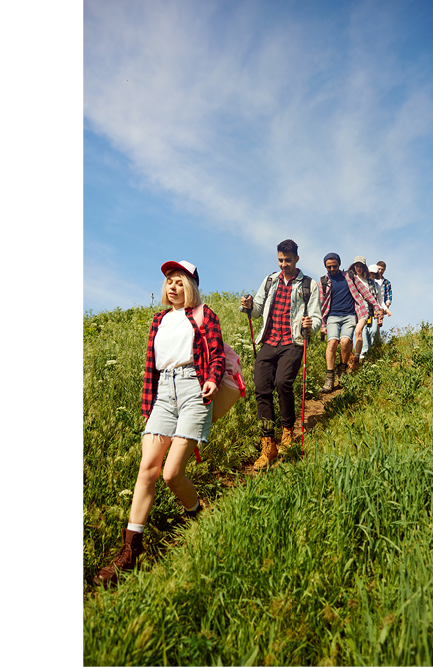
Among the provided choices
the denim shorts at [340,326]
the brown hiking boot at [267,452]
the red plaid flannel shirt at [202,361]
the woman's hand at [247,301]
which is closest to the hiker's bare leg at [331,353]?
the denim shorts at [340,326]

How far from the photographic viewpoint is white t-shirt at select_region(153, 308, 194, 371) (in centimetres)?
323

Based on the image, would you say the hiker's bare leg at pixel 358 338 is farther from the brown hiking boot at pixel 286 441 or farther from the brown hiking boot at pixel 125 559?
the brown hiking boot at pixel 125 559

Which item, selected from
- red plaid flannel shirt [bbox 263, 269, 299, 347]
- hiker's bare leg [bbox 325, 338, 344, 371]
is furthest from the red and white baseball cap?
hiker's bare leg [bbox 325, 338, 344, 371]

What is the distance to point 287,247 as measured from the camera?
540cm

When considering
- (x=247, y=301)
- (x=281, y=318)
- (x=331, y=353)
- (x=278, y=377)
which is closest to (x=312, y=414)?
(x=331, y=353)

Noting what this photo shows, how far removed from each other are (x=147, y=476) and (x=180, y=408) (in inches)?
23.6

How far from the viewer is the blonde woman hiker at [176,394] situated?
299 cm

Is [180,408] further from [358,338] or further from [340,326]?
[358,338]

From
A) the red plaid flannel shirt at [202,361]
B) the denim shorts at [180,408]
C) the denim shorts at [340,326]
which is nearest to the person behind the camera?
the denim shorts at [180,408]

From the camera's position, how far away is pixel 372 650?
5.45 feet

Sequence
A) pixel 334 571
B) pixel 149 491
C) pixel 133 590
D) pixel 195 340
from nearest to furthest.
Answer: pixel 133 590 < pixel 334 571 < pixel 149 491 < pixel 195 340
